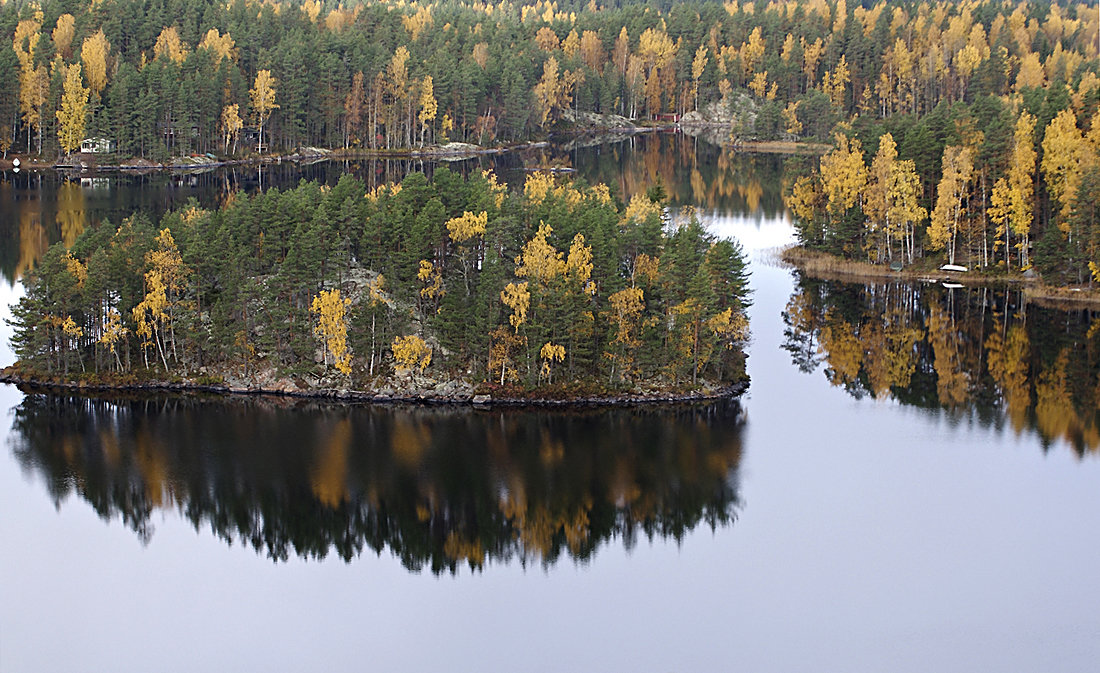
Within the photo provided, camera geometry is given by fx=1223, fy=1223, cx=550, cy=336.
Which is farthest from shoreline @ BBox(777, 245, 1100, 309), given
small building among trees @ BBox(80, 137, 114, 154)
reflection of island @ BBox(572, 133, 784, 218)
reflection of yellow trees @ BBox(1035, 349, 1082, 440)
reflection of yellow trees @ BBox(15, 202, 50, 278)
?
small building among trees @ BBox(80, 137, 114, 154)

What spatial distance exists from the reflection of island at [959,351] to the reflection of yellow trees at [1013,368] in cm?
5

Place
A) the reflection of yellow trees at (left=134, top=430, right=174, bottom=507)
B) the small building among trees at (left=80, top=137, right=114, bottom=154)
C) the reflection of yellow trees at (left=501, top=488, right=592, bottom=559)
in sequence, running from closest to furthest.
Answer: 1. the reflection of yellow trees at (left=501, top=488, right=592, bottom=559)
2. the reflection of yellow trees at (left=134, top=430, right=174, bottom=507)
3. the small building among trees at (left=80, top=137, right=114, bottom=154)

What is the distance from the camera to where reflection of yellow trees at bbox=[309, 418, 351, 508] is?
46875 millimetres

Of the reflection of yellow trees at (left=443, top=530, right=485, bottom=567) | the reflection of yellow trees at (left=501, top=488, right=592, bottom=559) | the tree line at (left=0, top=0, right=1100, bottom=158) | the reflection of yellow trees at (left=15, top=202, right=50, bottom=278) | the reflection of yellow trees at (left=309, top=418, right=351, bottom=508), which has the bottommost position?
the reflection of yellow trees at (left=443, top=530, right=485, bottom=567)

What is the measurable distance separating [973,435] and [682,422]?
13.2 meters

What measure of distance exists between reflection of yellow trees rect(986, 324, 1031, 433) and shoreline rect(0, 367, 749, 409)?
1350 centimetres

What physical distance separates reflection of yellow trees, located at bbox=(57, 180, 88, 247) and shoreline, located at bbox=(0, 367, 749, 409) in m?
28.0

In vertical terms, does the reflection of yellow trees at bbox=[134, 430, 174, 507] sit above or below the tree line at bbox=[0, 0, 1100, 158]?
below

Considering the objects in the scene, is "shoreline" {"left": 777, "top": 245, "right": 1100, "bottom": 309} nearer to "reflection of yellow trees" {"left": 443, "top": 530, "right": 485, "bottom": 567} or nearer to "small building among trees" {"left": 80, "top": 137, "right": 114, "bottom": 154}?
"reflection of yellow trees" {"left": 443, "top": 530, "right": 485, "bottom": 567}

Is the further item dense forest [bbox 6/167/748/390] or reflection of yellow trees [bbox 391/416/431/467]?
dense forest [bbox 6/167/748/390]

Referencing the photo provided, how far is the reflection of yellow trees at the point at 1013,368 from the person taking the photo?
5894cm

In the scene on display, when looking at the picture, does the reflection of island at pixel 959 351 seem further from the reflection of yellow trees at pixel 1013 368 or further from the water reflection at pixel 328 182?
the water reflection at pixel 328 182

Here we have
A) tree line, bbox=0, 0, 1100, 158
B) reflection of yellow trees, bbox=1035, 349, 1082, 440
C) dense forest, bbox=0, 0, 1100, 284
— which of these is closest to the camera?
reflection of yellow trees, bbox=1035, 349, 1082, 440

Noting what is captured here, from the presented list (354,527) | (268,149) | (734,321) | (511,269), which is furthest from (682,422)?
(268,149)
